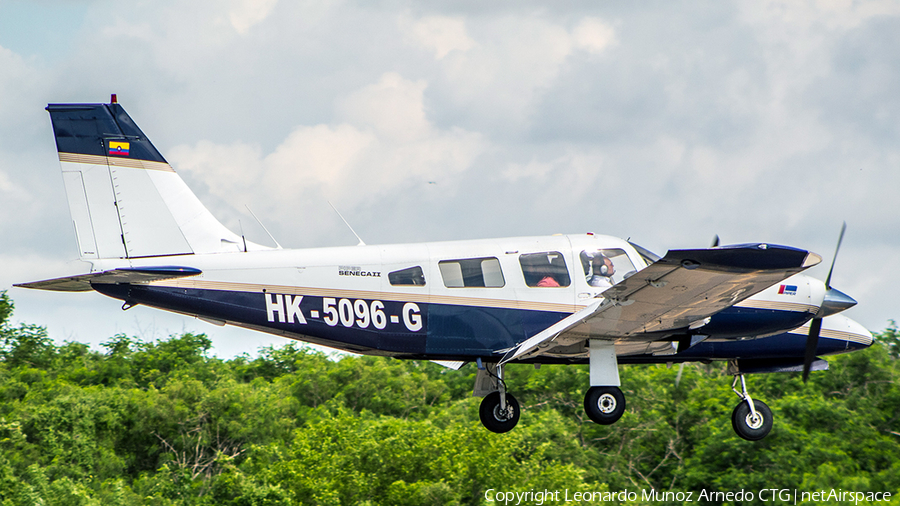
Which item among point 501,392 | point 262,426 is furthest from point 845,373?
point 501,392

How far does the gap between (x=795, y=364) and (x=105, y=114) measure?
12208 millimetres

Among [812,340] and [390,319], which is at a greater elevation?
[390,319]

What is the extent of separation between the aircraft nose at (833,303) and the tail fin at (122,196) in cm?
917

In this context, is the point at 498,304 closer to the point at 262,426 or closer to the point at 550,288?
the point at 550,288

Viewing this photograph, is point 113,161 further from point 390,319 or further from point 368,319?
point 390,319

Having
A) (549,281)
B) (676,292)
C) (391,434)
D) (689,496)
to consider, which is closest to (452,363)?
(549,281)

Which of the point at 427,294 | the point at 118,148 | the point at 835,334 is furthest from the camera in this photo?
the point at 835,334

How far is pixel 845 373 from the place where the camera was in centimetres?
4369

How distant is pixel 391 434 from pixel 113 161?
23237 millimetres

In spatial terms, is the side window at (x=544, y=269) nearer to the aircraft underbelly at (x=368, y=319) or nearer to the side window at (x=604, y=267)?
the side window at (x=604, y=267)

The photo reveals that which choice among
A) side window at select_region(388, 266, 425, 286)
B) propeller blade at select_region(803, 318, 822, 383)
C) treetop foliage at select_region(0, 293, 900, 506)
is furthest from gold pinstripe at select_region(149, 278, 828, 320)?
treetop foliage at select_region(0, 293, 900, 506)

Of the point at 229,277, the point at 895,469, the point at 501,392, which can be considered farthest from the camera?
the point at 895,469

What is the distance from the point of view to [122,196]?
15.1 metres

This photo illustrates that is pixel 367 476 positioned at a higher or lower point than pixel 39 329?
lower
